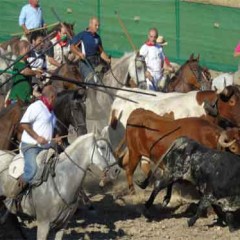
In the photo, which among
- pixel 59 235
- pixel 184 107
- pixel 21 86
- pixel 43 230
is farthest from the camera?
pixel 21 86

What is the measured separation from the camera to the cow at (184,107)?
1628 centimetres

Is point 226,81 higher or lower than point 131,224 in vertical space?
higher

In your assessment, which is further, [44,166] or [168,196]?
[168,196]

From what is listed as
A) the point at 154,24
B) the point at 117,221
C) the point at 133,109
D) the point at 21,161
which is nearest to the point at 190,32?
the point at 154,24

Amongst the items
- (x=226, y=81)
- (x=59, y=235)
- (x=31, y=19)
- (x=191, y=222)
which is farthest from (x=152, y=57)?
(x=59, y=235)

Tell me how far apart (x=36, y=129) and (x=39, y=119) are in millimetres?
145

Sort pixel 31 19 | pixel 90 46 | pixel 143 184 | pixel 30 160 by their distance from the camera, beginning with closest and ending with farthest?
pixel 30 160 < pixel 143 184 < pixel 90 46 < pixel 31 19

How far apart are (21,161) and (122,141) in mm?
4131

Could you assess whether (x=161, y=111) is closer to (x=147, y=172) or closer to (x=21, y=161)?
(x=147, y=172)

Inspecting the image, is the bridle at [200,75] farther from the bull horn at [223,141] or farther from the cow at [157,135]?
the bull horn at [223,141]

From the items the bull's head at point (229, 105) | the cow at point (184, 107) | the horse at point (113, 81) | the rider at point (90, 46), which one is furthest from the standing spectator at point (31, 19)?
the bull's head at point (229, 105)

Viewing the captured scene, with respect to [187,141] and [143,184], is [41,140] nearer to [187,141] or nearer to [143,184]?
[187,141]

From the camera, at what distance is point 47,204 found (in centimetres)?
1266

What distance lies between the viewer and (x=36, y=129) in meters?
12.8
